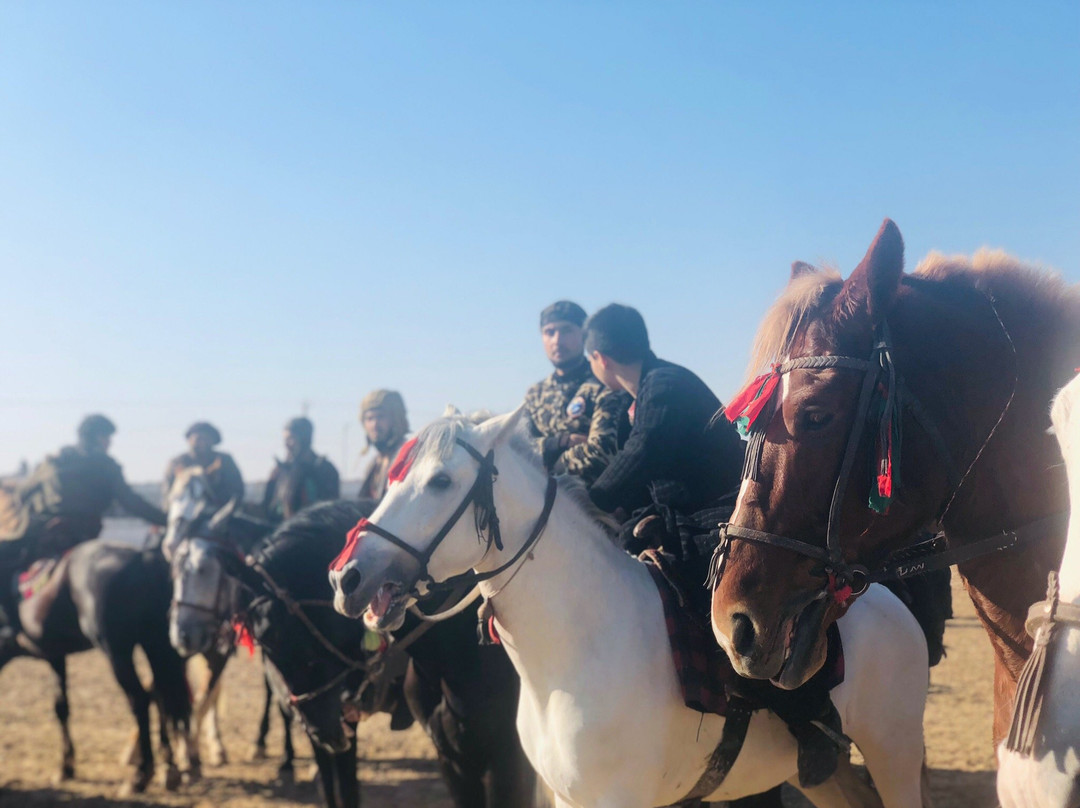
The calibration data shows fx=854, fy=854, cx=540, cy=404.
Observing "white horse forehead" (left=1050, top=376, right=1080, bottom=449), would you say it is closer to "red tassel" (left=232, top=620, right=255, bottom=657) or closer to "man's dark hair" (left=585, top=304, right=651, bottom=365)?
"man's dark hair" (left=585, top=304, right=651, bottom=365)

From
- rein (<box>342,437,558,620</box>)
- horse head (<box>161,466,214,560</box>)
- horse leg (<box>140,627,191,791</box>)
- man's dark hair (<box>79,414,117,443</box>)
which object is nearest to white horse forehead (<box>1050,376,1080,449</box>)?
rein (<box>342,437,558,620</box>)

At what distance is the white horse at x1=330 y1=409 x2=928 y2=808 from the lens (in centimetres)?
298

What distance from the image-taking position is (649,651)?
10.2 ft

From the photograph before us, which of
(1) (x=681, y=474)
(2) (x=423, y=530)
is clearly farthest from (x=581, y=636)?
(1) (x=681, y=474)

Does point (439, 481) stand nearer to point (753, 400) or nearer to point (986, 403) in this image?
point (753, 400)

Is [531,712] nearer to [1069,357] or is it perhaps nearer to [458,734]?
[458,734]

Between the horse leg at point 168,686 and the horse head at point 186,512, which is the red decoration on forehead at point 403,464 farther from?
the horse leg at point 168,686

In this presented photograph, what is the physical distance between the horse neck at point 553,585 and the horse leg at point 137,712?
17.7ft

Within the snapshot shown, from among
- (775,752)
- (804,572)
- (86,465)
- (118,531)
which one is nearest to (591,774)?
(775,752)

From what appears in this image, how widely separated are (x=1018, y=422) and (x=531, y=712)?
6.53 feet

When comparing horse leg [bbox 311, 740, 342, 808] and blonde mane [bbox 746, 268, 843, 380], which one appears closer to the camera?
blonde mane [bbox 746, 268, 843, 380]

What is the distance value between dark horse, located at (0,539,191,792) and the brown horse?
6.70 m

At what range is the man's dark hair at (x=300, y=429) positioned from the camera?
8117 millimetres

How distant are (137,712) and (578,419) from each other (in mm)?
5259
